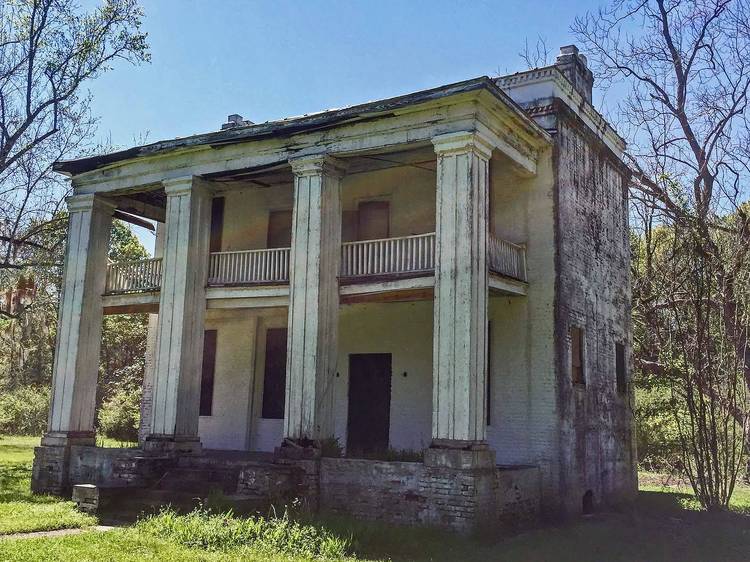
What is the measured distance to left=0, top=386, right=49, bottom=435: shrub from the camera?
33531 millimetres

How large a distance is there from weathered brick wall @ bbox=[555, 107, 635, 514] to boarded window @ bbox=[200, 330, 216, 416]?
29.4ft

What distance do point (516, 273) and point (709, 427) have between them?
5576 millimetres

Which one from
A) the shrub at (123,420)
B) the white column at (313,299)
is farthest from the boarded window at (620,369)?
the shrub at (123,420)

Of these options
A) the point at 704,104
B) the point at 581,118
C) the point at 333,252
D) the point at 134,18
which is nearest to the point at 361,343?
the point at 333,252

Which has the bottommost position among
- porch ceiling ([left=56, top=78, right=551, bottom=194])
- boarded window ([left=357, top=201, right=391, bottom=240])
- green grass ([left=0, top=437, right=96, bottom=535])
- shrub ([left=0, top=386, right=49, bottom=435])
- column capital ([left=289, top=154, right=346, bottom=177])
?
green grass ([left=0, top=437, right=96, bottom=535])

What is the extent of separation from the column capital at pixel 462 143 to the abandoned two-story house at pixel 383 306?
0.16ft

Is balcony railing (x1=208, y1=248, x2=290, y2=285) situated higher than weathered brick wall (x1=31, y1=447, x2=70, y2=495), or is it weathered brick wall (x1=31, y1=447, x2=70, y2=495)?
balcony railing (x1=208, y1=248, x2=290, y2=285)

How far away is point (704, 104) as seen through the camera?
780 inches

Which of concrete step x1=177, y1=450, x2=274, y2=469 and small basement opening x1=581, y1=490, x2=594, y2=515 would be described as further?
small basement opening x1=581, y1=490, x2=594, y2=515

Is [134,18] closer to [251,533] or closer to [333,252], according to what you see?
[333,252]

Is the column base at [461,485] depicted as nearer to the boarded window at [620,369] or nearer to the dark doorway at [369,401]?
the dark doorway at [369,401]

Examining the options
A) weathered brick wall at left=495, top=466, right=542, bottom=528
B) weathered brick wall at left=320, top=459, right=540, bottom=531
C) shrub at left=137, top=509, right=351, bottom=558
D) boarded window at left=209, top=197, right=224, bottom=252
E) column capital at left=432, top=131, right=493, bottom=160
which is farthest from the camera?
boarded window at left=209, top=197, right=224, bottom=252

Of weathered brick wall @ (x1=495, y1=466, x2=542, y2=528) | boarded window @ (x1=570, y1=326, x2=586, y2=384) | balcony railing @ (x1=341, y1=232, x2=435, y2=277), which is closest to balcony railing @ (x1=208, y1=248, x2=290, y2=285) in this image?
balcony railing @ (x1=341, y1=232, x2=435, y2=277)

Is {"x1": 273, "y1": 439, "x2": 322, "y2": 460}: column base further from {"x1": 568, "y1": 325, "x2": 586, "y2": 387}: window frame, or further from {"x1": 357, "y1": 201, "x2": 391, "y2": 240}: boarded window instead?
{"x1": 568, "y1": 325, "x2": 586, "y2": 387}: window frame
